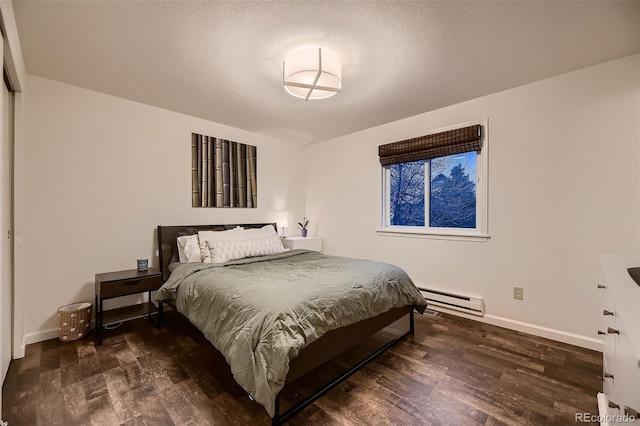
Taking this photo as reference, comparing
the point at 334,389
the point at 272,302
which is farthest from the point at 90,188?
the point at 334,389

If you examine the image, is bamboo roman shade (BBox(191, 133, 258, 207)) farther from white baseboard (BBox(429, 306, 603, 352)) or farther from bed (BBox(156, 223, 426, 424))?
white baseboard (BBox(429, 306, 603, 352))

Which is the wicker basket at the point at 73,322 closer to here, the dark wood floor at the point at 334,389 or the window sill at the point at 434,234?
the dark wood floor at the point at 334,389

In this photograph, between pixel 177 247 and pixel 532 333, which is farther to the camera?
pixel 177 247

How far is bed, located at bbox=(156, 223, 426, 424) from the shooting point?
146 cm

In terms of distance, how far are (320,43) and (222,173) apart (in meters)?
2.31

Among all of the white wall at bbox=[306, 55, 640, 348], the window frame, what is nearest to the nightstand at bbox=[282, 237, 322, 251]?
the window frame

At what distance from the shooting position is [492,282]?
2902 mm

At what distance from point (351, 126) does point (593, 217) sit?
273 cm

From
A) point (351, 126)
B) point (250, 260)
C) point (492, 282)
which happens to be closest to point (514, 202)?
point (492, 282)

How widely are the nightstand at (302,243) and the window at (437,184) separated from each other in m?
1.18

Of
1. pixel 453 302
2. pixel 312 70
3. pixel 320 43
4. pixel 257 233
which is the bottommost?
pixel 453 302

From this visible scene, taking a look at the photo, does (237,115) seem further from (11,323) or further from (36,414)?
(36,414)

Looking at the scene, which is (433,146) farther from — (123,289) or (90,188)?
(90,188)

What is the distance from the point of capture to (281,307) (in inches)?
62.7
